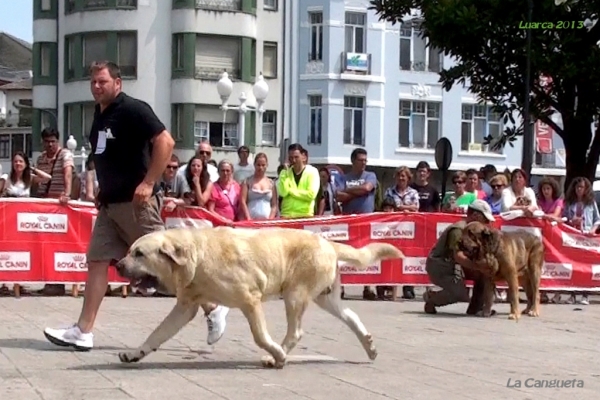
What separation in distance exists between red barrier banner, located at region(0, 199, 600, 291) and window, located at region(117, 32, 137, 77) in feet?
119

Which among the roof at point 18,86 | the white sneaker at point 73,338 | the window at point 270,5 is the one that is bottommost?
the white sneaker at point 73,338

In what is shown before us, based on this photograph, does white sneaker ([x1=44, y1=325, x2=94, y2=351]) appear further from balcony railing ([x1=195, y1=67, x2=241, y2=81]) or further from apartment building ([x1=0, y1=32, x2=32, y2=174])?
apartment building ([x1=0, y1=32, x2=32, y2=174])

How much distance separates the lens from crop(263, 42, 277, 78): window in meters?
52.7

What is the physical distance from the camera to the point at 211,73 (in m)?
51.5

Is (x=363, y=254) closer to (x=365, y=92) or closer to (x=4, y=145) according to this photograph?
(x=365, y=92)

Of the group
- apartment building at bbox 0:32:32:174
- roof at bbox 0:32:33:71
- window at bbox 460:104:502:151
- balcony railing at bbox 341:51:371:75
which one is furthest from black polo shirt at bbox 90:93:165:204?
roof at bbox 0:32:33:71

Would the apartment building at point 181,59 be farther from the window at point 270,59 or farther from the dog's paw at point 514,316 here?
the dog's paw at point 514,316

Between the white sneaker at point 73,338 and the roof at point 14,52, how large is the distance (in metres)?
109

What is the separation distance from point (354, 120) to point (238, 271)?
4440 cm

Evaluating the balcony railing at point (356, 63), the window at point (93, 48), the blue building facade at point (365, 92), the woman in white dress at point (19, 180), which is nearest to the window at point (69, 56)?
the window at point (93, 48)

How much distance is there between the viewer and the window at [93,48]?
169 ft

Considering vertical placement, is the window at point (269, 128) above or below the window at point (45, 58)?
below

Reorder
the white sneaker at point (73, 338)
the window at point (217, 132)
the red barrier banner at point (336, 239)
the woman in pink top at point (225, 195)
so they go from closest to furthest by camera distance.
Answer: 1. the white sneaker at point (73, 338)
2. the red barrier banner at point (336, 239)
3. the woman in pink top at point (225, 195)
4. the window at point (217, 132)

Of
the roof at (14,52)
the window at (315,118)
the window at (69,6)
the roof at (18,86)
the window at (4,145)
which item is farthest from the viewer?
the roof at (14,52)
